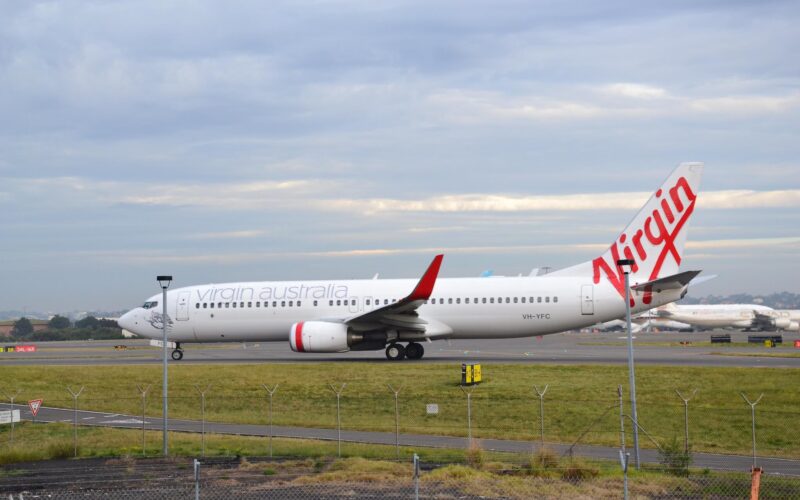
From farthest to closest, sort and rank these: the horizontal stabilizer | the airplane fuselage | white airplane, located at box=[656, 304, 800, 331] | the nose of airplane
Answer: white airplane, located at box=[656, 304, 800, 331] → the nose of airplane → the airplane fuselage → the horizontal stabilizer

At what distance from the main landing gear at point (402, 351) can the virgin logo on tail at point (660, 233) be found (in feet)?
30.6

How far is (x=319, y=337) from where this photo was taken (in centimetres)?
4019

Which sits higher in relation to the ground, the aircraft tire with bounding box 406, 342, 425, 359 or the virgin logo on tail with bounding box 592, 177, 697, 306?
the virgin logo on tail with bounding box 592, 177, 697, 306

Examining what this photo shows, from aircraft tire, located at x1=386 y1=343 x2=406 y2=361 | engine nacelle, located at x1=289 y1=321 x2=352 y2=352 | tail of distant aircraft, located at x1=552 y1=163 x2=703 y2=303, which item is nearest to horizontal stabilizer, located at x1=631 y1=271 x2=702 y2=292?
tail of distant aircraft, located at x1=552 y1=163 x2=703 y2=303

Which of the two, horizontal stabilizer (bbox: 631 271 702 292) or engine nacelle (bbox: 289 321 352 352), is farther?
engine nacelle (bbox: 289 321 352 352)

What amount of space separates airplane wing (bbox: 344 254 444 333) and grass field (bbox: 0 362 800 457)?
2.08m

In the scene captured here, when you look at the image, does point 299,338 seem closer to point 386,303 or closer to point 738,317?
point 386,303

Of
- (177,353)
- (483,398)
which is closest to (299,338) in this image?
(177,353)

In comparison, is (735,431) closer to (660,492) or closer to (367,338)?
(660,492)

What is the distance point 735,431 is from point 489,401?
7.63 m

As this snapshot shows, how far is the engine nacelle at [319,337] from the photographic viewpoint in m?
40.2

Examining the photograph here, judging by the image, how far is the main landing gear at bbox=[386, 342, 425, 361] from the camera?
41594 mm

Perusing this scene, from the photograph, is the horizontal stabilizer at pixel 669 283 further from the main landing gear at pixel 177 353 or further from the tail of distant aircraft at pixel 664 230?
the main landing gear at pixel 177 353

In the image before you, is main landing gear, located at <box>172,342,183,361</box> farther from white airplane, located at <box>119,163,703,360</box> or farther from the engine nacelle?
the engine nacelle
